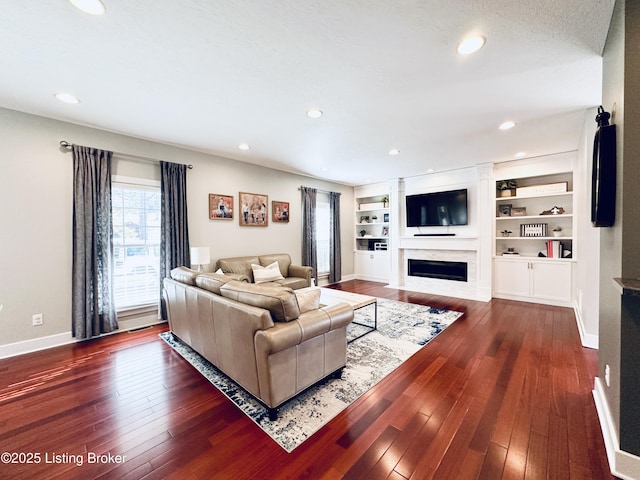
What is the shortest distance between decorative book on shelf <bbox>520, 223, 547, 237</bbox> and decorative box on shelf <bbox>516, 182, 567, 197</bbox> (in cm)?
59

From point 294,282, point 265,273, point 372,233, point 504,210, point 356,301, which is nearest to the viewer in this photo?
point 356,301

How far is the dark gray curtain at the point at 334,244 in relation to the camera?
6.80m

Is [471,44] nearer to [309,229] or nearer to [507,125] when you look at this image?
[507,125]

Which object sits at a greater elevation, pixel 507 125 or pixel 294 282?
pixel 507 125

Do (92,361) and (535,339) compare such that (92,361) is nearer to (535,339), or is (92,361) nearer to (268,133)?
(268,133)

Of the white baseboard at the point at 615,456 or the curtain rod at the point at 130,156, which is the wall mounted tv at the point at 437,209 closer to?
the white baseboard at the point at 615,456

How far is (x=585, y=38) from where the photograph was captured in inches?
71.9

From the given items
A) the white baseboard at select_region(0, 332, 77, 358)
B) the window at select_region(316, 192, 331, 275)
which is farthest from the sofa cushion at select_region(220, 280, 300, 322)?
the window at select_region(316, 192, 331, 275)

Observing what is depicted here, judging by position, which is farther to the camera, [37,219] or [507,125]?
[507,125]

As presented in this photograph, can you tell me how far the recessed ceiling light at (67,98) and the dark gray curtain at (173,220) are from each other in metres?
1.25

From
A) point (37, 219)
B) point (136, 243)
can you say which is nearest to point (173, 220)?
point (136, 243)

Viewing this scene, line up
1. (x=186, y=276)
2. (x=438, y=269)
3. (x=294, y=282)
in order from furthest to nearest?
(x=438, y=269), (x=294, y=282), (x=186, y=276)

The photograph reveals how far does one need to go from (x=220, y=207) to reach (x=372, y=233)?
14.6ft

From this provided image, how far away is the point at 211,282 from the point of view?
255cm
